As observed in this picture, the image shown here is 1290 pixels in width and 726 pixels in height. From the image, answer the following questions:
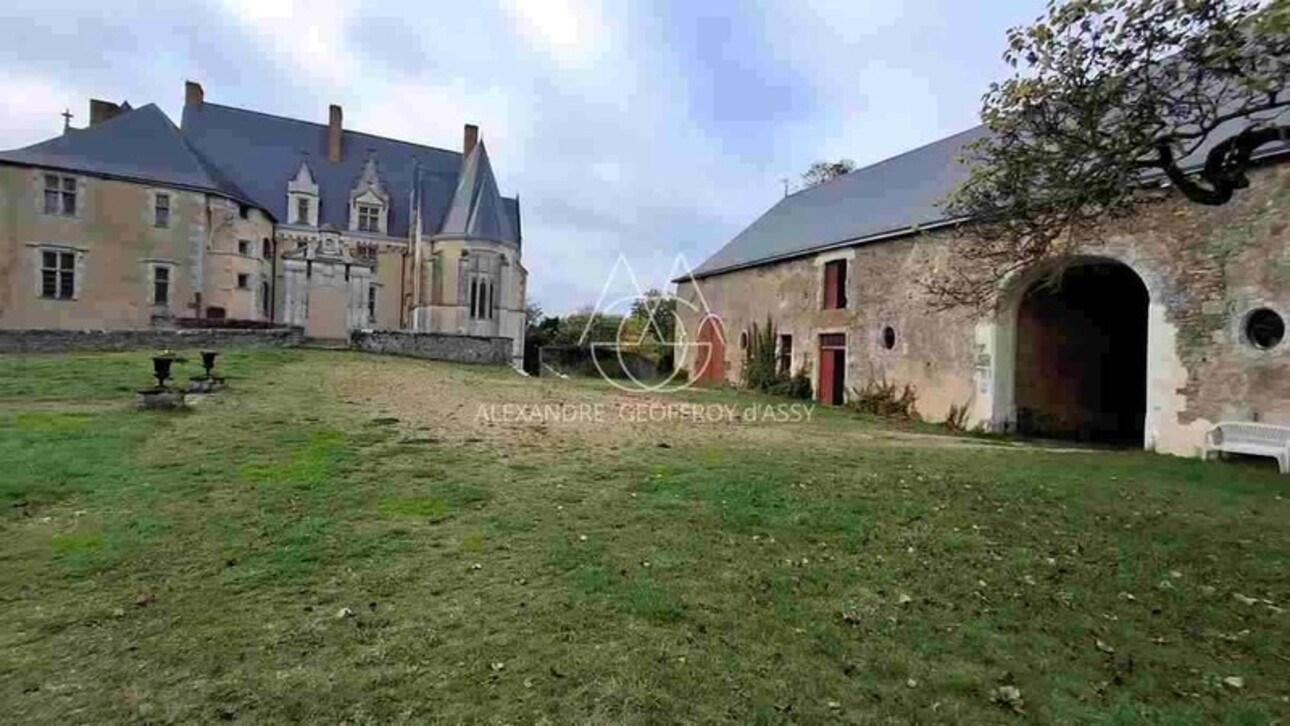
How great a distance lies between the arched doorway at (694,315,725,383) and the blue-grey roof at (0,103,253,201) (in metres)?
19.8

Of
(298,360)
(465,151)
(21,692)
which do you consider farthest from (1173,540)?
(465,151)

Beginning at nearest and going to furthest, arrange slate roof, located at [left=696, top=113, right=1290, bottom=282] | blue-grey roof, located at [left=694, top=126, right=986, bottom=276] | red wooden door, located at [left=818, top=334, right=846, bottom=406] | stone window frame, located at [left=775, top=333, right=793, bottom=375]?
slate roof, located at [left=696, top=113, right=1290, bottom=282], blue-grey roof, located at [left=694, top=126, right=986, bottom=276], red wooden door, located at [left=818, top=334, right=846, bottom=406], stone window frame, located at [left=775, top=333, right=793, bottom=375]

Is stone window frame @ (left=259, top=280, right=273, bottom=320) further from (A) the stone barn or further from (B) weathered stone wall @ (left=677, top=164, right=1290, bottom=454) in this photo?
(B) weathered stone wall @ (left=677, top=164, right=1290, bottom=454)

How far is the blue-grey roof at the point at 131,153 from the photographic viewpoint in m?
23.5

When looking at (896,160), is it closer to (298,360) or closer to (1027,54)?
(1027,54)

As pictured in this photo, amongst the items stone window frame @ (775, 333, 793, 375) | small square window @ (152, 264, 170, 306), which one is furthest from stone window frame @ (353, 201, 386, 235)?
stone window frame @ (775, 333, 793, 375)

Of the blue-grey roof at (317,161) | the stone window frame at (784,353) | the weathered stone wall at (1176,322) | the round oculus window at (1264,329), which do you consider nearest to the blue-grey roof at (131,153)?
the blue-grey roof at (317,161)

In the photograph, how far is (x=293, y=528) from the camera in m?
5.01

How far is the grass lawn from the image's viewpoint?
3047 millimetres

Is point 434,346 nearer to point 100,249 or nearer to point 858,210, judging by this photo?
point 100,249

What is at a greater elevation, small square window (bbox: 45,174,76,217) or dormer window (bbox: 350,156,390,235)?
dormer window (bbox: 350,156,390,235)

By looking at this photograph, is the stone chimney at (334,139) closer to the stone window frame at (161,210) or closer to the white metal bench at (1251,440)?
the stone window frame at (161,210)

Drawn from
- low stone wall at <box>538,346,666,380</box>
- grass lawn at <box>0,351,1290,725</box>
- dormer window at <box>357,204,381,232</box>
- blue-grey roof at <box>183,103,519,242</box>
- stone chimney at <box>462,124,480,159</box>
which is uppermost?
stone chimney at <box>462,124,480,159</box>

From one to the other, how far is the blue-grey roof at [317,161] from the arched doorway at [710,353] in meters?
15.2
